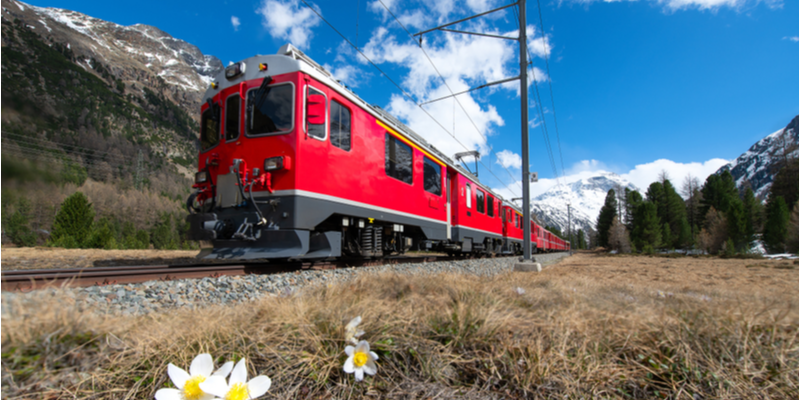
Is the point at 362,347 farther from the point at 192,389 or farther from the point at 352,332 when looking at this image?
the point at 192,389

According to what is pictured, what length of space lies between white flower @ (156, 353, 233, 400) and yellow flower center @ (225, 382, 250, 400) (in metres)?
0.06

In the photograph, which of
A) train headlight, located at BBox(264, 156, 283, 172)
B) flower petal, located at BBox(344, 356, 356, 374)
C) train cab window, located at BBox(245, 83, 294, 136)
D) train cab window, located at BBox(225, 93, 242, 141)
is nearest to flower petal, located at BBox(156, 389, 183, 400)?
flower petal, located at BBox(344, 356, 356, 374)

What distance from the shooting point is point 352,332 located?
1624 millimetres

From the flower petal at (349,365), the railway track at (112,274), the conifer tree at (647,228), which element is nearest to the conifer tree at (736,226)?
the conifer tree at (647,228)

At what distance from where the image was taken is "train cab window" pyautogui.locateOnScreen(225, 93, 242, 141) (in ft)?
19.8

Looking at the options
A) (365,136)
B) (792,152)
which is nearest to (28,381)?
(365,136)

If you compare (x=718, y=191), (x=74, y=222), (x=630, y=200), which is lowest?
(x=74, y=222)

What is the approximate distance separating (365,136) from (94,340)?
577 centimetres

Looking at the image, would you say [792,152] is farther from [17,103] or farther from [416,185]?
[17,103]

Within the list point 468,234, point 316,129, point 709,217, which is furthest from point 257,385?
point 709,217

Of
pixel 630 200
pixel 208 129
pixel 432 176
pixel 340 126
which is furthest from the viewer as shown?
pixel 630 200

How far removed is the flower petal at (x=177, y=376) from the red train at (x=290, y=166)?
12.8ft

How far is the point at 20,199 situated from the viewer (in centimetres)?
126

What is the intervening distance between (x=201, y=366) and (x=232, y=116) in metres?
5.68
